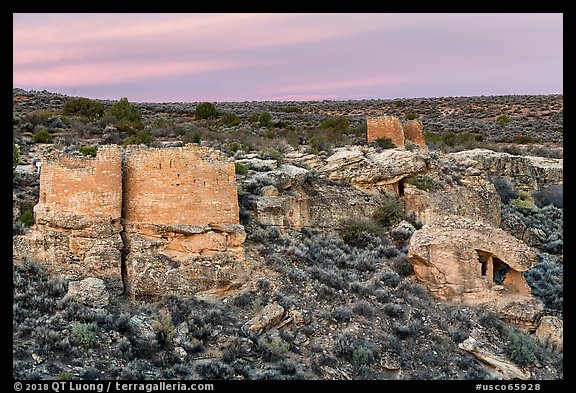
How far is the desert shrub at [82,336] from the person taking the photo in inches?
364

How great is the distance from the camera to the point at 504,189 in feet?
75.0

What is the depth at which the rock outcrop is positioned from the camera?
12.3 m

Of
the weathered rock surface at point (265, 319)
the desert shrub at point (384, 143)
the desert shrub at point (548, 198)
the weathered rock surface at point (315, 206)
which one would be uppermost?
the desert shrub at point (384, 143)

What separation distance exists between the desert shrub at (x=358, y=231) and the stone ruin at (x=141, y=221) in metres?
4.20

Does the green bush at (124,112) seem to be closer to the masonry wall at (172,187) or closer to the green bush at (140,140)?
the green bush at (140,140)

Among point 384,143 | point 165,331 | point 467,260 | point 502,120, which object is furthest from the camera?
point 502,120

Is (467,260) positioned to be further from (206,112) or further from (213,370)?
(206,112)

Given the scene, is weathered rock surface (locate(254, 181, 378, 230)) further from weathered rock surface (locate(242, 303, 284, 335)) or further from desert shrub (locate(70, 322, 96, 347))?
desert shrub (locate(70, 322, 96, 347))

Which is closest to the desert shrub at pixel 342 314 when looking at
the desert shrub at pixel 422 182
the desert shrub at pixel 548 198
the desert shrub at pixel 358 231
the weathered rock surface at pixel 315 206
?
the weathered rock surface at pixel 315 206

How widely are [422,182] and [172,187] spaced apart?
9.01 meters

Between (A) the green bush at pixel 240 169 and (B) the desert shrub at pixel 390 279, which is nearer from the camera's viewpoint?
(B) the desert shrub at pixel 390 279

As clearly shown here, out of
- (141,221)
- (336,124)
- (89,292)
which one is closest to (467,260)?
(141,221)
